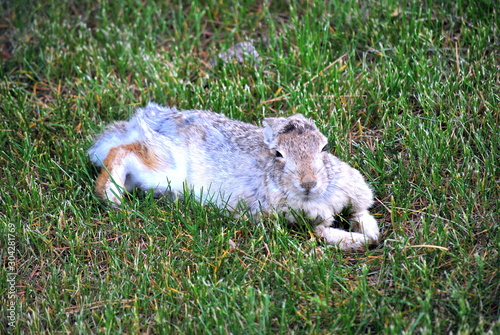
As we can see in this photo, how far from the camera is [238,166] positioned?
4.58 m

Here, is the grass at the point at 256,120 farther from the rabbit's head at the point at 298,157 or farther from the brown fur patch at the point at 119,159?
the rabbit's head at the point at 298,157

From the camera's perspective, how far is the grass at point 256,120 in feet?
11.9

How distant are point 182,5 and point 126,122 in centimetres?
219

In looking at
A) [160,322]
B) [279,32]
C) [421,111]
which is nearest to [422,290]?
[160,322]

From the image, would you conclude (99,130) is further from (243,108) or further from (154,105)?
(243,108)

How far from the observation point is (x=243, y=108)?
215 inches

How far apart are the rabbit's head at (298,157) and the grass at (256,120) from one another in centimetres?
29

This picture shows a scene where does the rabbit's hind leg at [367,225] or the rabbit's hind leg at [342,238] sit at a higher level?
the rabbit's hind leg at [367,225]

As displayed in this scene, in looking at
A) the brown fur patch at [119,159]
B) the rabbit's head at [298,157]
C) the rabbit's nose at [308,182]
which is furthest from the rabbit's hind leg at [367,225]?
the brown fur patch at [119,159]

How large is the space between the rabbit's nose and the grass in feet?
1.20

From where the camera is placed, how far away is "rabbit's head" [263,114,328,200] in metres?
3.97

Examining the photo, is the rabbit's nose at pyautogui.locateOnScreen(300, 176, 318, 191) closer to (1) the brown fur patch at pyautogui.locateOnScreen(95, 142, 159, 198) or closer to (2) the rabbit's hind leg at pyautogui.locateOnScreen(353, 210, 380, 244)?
(2) the rabbit's hind leg at pyautogui.locateOnScreen(353, 210, 380, 244)

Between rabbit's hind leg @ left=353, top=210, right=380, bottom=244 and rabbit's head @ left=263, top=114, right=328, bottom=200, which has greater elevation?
rabbit's head @ left=263, top=114, right=328, bottom=200

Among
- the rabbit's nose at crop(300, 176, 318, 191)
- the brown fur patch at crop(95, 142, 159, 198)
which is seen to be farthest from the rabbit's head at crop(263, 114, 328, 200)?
the brown fur patch at crop(95, 142, 159, 198)
